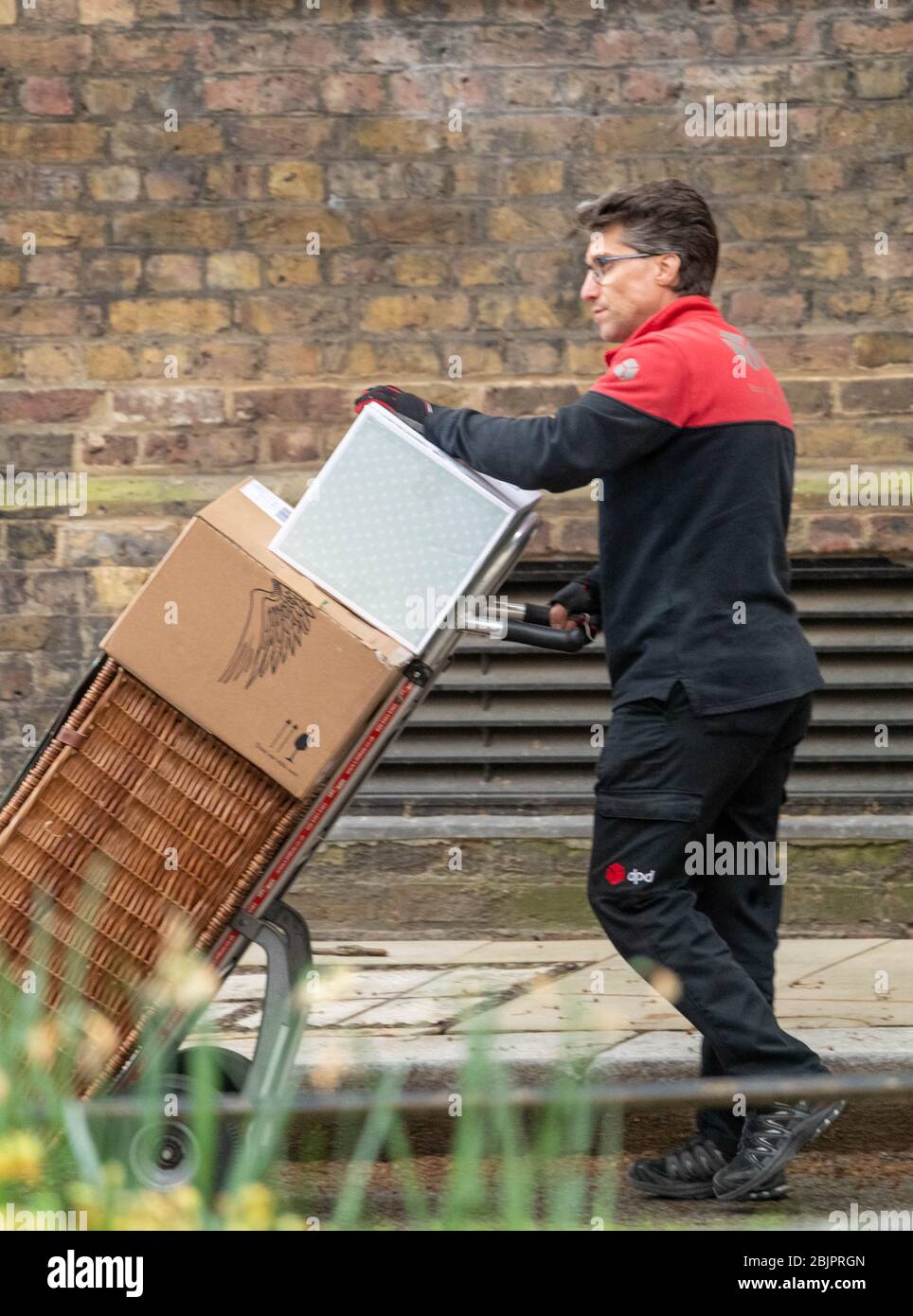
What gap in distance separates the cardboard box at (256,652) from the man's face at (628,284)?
97cm

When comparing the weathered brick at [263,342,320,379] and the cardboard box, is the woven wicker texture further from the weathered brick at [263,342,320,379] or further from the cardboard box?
the weathered brick at [263,342,320,379]

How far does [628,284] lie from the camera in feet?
12.2

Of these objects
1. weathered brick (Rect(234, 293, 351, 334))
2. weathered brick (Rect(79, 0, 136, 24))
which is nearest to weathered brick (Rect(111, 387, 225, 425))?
weathered brick (Rect(234, 293, 351, 334))

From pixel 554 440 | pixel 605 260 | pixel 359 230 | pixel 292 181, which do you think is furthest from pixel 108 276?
pixel 554 440

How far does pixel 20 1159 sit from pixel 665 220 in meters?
2.46

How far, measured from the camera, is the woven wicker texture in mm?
3242

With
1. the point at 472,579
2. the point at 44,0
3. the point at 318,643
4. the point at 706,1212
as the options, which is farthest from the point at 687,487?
the point at 44,0

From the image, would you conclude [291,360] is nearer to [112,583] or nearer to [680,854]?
[112,583]

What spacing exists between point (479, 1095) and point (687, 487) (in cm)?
188

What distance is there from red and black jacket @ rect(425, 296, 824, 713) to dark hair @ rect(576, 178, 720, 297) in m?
0.11

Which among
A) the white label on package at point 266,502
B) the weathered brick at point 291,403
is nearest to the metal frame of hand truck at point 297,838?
the white label on package at point 266,502

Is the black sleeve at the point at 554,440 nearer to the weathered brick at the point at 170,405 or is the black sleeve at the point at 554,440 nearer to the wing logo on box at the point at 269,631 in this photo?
the wing logo on box at the point at 269,631

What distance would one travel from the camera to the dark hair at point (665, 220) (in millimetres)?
3701
